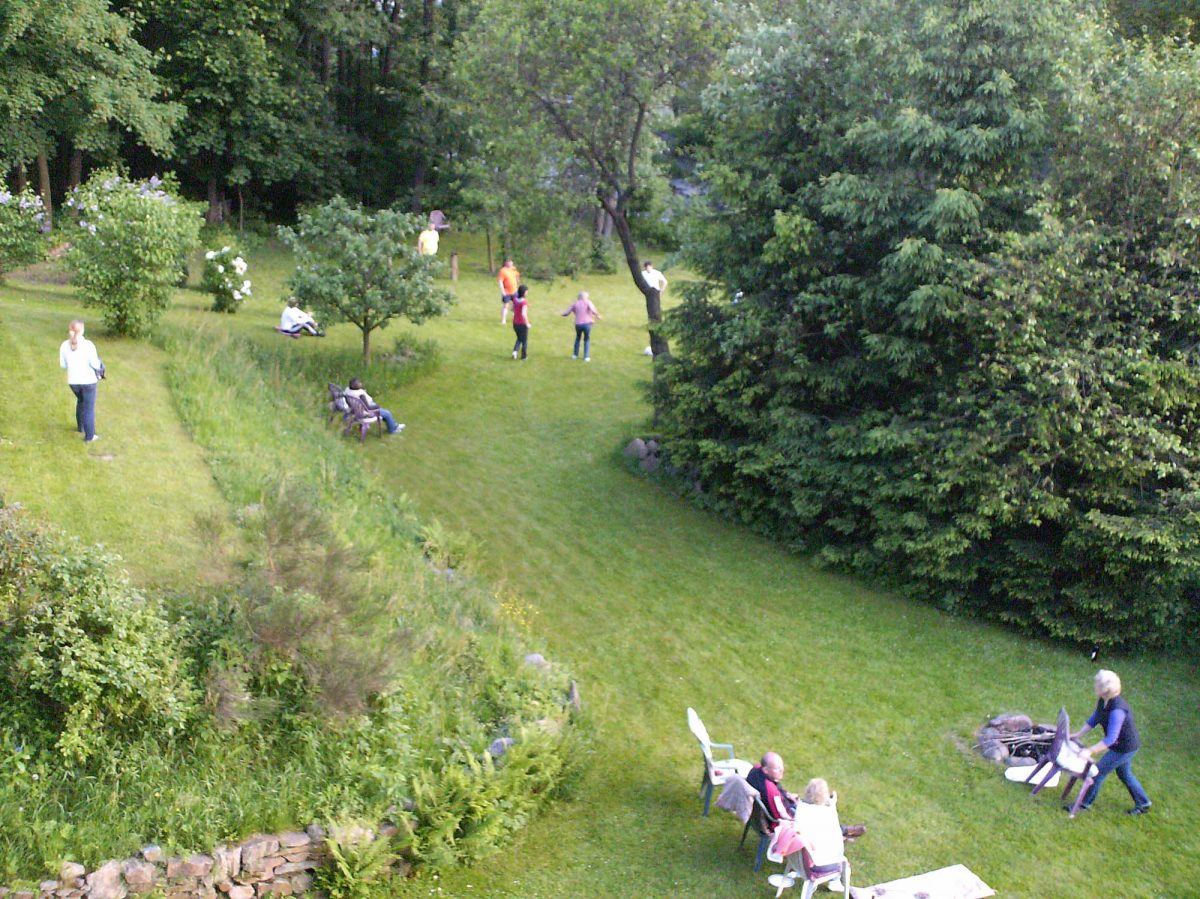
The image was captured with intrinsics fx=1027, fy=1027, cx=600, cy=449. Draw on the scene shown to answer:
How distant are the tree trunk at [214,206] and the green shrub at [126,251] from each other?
15.9m

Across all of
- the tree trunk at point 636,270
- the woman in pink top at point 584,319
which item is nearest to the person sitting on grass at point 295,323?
the woman in pink top at point 584,319

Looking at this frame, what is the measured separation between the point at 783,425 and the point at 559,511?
3883mm

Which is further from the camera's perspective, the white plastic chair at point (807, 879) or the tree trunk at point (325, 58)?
the tree trunk at point (325, 58)

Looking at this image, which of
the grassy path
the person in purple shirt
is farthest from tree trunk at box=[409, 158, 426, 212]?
the person in purple shirt

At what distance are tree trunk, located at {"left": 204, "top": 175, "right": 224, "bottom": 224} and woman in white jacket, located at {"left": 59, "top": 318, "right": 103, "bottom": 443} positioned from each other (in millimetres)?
20198

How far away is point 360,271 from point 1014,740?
46.0 ft

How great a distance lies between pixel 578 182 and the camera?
68.6ft

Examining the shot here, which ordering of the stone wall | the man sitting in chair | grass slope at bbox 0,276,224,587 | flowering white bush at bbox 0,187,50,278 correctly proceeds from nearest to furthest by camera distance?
the stone wall
the man sitting in chair
grass slope at bbox 0,276,224,587
flowering white bush at bbox 0,187,50,278

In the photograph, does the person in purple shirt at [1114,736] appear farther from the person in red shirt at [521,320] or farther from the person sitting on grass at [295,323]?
the person sitting on grass at [295,323]

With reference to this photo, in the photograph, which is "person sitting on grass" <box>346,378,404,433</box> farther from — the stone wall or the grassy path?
the stone wall

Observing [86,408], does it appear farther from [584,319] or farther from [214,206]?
[214,206]

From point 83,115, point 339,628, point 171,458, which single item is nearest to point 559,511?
point 171,458

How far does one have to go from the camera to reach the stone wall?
7.41 meters

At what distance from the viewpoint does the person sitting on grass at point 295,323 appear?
2197 centimetres
